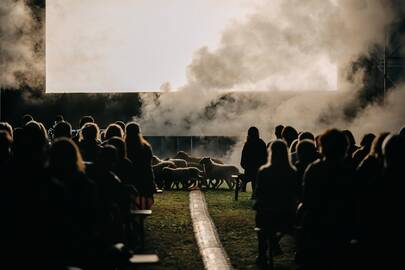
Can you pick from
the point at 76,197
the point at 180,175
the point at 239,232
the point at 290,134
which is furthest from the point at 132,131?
the point at 180,175

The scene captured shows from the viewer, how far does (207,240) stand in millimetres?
10008

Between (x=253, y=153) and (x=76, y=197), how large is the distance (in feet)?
27.6

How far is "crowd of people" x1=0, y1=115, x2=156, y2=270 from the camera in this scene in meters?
4.20

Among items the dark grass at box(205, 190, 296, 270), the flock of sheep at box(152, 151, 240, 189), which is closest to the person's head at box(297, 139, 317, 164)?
the dark grass at box(205, 190, 296, 270)

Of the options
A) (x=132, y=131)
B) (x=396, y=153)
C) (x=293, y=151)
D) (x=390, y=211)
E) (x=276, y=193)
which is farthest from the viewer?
(x=293, y=151)

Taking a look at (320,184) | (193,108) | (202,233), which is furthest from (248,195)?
(320,184)

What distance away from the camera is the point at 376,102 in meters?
24.0

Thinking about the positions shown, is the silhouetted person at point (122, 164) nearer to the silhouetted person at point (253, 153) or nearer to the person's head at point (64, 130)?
the person's head at point (64, 130)

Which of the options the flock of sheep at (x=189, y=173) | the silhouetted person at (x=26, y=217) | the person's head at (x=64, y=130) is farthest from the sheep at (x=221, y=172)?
the silhouetted person at (x=26, y=217)

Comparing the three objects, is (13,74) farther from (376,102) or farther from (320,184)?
(320,184)

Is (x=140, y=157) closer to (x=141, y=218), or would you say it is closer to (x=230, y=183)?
(x=141, y=218)

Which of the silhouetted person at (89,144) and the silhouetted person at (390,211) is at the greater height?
the silhouetted person at (89,144)

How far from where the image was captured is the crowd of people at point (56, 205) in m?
4.20

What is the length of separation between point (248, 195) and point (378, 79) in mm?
9354
